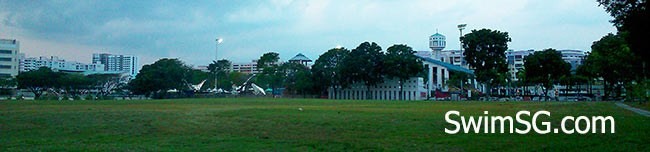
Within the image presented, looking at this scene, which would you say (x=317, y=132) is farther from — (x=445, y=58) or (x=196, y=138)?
(x=445, y=58)

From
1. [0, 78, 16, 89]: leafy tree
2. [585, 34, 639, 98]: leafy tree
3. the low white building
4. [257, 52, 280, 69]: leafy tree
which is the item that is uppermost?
[257, 52, 280, 69]: leafy tree

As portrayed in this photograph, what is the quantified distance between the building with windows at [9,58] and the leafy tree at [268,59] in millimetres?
58303

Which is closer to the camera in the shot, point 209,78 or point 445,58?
point 209,78

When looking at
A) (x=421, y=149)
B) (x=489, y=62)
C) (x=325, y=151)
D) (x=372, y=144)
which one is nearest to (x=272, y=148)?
(x=325, y=151)

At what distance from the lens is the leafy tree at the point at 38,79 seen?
305 feet

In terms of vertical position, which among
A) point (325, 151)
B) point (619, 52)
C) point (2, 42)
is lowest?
point (325, 151)

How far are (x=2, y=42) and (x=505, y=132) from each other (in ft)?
460

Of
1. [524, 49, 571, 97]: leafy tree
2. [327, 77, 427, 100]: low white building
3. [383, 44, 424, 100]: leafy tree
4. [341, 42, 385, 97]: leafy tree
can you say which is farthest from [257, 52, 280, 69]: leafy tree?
[524, 49, 571, 97]: leafy tree

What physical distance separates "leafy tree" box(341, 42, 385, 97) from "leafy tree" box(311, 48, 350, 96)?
491cm

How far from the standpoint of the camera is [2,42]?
414 ft

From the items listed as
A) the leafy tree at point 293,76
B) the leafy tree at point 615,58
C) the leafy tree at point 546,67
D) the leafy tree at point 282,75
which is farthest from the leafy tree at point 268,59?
the leafy tree at point 615,58

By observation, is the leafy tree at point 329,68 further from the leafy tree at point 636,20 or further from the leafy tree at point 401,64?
the leafy tree at point 636,20

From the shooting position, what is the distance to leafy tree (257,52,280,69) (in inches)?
4702

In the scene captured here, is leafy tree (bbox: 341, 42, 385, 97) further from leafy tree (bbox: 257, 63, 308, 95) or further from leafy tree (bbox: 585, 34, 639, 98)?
leafy tree (bbox: 585, 34, 639, 98)
